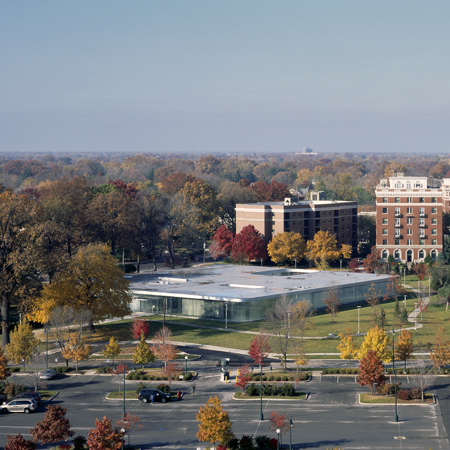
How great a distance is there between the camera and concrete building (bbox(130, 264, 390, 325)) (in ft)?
318

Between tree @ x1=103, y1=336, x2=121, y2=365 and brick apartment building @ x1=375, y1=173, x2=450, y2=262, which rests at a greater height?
brick apartment building @ x1=375, y1=173, x2=450, y2=262

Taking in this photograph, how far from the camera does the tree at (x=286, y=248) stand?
142500 millimetres

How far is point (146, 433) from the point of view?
56.0 meters

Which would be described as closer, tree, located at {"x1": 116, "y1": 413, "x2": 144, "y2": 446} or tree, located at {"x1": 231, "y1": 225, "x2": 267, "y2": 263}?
tree, located at {"x1": 116, "y1": 413, "x2": 144, "y2": 446}

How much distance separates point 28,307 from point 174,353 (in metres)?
20.7

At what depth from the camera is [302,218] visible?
154125mm

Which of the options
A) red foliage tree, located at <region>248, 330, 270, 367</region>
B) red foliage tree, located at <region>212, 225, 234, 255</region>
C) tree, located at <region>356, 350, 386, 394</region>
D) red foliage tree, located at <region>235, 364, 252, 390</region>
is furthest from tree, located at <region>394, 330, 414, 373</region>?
red foliage tree, located at <region>212, 225, 234, 255</region>

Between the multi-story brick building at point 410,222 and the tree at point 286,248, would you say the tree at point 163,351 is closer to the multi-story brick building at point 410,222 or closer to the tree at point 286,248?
the tree at point 286,248

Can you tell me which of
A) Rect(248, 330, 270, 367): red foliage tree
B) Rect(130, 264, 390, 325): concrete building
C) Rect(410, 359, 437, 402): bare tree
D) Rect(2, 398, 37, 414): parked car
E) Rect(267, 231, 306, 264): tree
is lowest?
Rect(2, 398, 37, 414): parked car

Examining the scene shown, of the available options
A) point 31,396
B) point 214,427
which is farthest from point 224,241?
point 214,427

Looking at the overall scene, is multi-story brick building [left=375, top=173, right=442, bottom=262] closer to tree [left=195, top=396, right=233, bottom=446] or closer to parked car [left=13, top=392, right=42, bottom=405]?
parked car [left=13, top=392, right=42, bottom=405]

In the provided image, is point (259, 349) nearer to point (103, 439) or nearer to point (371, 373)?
point (371, 373)

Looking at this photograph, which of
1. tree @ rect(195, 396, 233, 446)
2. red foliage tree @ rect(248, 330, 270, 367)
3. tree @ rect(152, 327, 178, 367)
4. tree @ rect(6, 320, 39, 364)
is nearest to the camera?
tree @ rect(195, 396, 233, 446)

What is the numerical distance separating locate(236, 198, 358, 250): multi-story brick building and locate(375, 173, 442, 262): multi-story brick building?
12.0 metres
